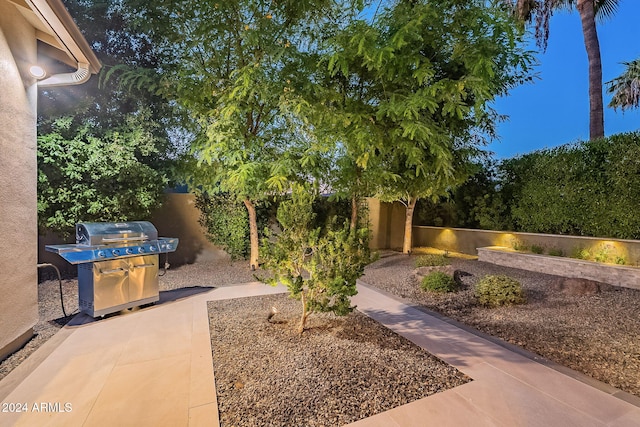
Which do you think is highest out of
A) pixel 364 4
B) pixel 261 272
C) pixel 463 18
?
pixel 364 4

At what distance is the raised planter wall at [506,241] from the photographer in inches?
261

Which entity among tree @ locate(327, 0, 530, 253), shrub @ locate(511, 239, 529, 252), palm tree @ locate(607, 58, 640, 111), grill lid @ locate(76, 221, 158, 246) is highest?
palm tree @ locate(607, 58, 640, 111)

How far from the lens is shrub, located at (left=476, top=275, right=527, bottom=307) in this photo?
4.90m

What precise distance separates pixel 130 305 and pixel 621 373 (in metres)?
5.95

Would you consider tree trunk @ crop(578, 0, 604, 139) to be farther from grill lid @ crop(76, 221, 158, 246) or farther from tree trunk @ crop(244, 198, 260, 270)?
grill lid @ crop(76, 221, 158, 246)

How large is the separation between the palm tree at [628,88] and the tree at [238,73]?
10.3 metres

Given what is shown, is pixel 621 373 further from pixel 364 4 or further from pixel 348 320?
pixel 364 4

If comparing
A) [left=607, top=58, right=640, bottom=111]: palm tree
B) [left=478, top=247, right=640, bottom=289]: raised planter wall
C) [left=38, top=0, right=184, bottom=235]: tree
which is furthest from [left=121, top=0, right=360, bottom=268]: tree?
[left=607, top=58, right=640, bottom=111]: palm tree

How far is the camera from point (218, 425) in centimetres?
216

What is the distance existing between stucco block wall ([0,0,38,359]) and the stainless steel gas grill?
428 mm

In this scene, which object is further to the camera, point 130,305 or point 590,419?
point 130,305

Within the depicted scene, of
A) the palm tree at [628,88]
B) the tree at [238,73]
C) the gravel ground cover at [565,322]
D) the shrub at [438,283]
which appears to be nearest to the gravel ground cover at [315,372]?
the gravel ground cover at [565,322]

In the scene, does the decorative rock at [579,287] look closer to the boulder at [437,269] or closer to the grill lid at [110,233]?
the boulder at [437,269]

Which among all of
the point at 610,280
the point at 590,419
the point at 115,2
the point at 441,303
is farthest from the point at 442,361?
the point at 115,2
